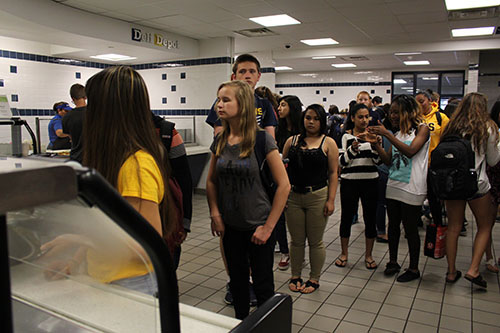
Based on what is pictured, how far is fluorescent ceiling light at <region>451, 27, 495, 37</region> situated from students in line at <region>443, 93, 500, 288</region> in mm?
4768

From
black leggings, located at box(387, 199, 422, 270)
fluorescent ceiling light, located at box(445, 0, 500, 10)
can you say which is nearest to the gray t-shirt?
black leggings, located at box(387, 199, 422, 270)

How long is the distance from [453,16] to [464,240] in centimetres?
351

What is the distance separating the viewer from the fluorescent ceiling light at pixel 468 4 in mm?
5520

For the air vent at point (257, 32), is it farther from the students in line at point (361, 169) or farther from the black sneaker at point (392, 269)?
the black sneaker at point (392, 269)

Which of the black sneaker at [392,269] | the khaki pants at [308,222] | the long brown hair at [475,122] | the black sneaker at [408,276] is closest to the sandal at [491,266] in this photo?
the black sneaker at [408,276]

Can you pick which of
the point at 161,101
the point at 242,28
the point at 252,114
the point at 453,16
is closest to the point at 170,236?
the point at 252,114

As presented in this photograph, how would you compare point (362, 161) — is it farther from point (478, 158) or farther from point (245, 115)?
point (245, 115)

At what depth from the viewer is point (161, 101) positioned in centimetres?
861

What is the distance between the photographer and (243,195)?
2439mm

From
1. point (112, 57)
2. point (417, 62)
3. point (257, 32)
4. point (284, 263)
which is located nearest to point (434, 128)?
point (284, 263)

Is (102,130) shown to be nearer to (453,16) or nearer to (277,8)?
(277,8)

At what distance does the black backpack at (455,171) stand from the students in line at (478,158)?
4.4 inches

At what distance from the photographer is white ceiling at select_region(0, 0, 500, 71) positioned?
17.8 feet

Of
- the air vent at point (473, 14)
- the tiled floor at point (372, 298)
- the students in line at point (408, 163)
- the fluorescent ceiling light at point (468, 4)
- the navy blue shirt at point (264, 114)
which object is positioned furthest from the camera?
the air vent at point (473, 14)
